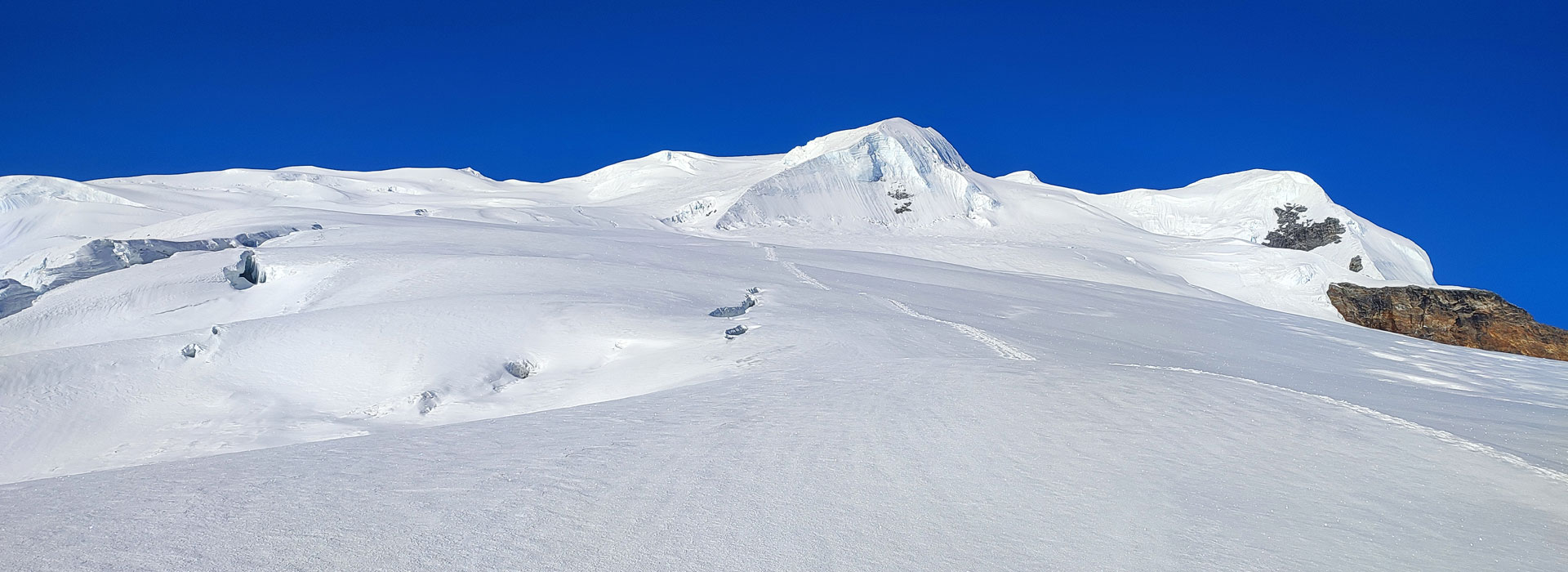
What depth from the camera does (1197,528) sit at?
450 centimetres

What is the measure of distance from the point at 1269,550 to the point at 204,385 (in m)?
13.8

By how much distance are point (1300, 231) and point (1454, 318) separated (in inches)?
1016

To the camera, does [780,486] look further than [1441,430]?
No

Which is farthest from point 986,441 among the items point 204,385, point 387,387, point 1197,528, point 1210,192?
point 1210,192

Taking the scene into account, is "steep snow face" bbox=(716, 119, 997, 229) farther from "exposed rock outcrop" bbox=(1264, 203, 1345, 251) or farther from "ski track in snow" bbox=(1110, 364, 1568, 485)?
"ski track in snow" bbox=(1110, 364, 1568, 485)

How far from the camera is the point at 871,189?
5200cm

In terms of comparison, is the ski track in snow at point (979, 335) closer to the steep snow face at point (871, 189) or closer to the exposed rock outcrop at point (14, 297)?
the exposed rock outcrop at point (14, 297)

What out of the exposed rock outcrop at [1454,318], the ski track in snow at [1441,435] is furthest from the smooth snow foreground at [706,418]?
the exposed rock outcrop at [1454,318]

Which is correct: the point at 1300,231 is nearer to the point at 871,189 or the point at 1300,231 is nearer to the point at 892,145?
the point at 892,145

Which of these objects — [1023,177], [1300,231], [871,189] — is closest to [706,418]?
[871,189]

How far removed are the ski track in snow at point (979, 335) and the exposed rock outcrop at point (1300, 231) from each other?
45196 mm

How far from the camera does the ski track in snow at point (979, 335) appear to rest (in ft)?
37.2

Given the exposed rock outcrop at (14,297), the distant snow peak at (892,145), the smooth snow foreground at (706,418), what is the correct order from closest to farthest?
the smooth snow foreground at (706,418) < the exposed rock outcrop at (14,297) < the distant snow peak at (892,145)

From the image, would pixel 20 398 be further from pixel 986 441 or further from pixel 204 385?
pixel 986 441
